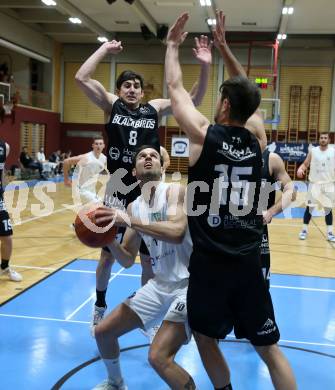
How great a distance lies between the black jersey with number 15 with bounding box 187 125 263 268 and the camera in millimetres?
2467

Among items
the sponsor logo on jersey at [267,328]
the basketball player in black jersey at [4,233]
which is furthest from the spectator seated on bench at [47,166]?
the sponsor logo on jersey at [267,328]

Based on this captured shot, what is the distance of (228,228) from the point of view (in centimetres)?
251

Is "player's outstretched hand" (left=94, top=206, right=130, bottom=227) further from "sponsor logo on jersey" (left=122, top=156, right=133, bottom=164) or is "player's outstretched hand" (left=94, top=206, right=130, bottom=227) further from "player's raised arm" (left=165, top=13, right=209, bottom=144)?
"sponsor logo on jersey" (left=122, top=156, right=133, bottom=164)

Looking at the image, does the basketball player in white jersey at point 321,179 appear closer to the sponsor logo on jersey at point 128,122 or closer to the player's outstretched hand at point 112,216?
the sponsor logo on jersey at point 128,122

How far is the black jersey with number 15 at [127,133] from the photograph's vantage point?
13.3 feet

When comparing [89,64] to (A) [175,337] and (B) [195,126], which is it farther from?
(A) [175,337]

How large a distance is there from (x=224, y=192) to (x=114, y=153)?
70.6 inches

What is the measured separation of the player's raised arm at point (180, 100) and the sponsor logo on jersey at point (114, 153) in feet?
4.47

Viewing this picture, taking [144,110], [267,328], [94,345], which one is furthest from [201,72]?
[94,345]

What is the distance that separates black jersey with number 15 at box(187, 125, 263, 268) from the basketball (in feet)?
1.86

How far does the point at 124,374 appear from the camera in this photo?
3.70 m

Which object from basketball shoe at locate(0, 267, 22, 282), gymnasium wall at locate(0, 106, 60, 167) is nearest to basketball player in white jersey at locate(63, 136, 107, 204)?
basketball shoe at locate(0, 267, 22, 282)

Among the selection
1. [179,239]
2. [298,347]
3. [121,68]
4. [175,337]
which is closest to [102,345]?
[175,337]

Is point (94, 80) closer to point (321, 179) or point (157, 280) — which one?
point (157, 280)
